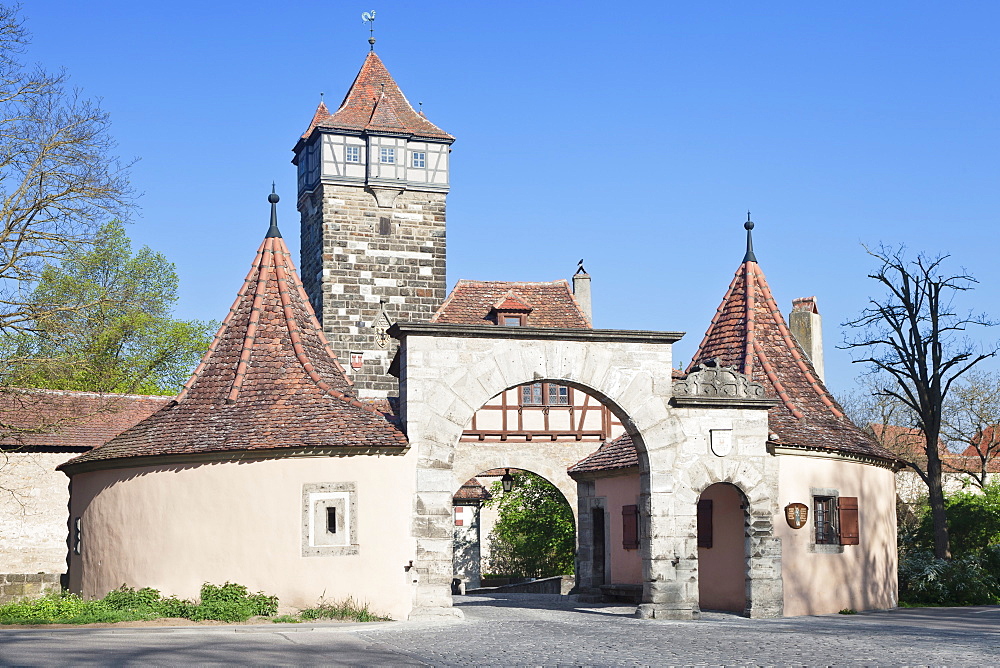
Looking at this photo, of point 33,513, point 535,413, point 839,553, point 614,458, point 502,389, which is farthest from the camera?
point 535,413

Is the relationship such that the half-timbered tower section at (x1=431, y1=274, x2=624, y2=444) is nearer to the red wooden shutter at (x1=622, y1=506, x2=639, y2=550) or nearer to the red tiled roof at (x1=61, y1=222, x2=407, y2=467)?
the red wooden shutter at (x1=622, y1=506, x2=639, y2=550)

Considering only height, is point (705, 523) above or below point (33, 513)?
below

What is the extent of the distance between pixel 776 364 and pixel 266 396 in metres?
9.03

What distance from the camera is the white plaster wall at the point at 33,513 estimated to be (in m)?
23.9

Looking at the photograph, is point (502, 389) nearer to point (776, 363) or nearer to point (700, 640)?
point (700, 640)

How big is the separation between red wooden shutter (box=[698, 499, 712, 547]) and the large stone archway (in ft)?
6.42

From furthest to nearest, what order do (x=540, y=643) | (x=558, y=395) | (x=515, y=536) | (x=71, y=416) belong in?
(x=515, y=536) < (x=558, y=395) < (x=71, y=416) < (x=540, y=643)

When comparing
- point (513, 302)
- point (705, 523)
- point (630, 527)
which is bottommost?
point (630, 527)

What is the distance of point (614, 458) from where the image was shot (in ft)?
74.3

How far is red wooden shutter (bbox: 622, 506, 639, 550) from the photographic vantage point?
22.1 m

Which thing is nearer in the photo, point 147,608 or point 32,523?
point 147,608

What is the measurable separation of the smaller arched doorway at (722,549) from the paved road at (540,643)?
1429 mm

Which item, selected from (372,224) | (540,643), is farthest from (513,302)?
(540,643)

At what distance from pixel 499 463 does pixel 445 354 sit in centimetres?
1418
